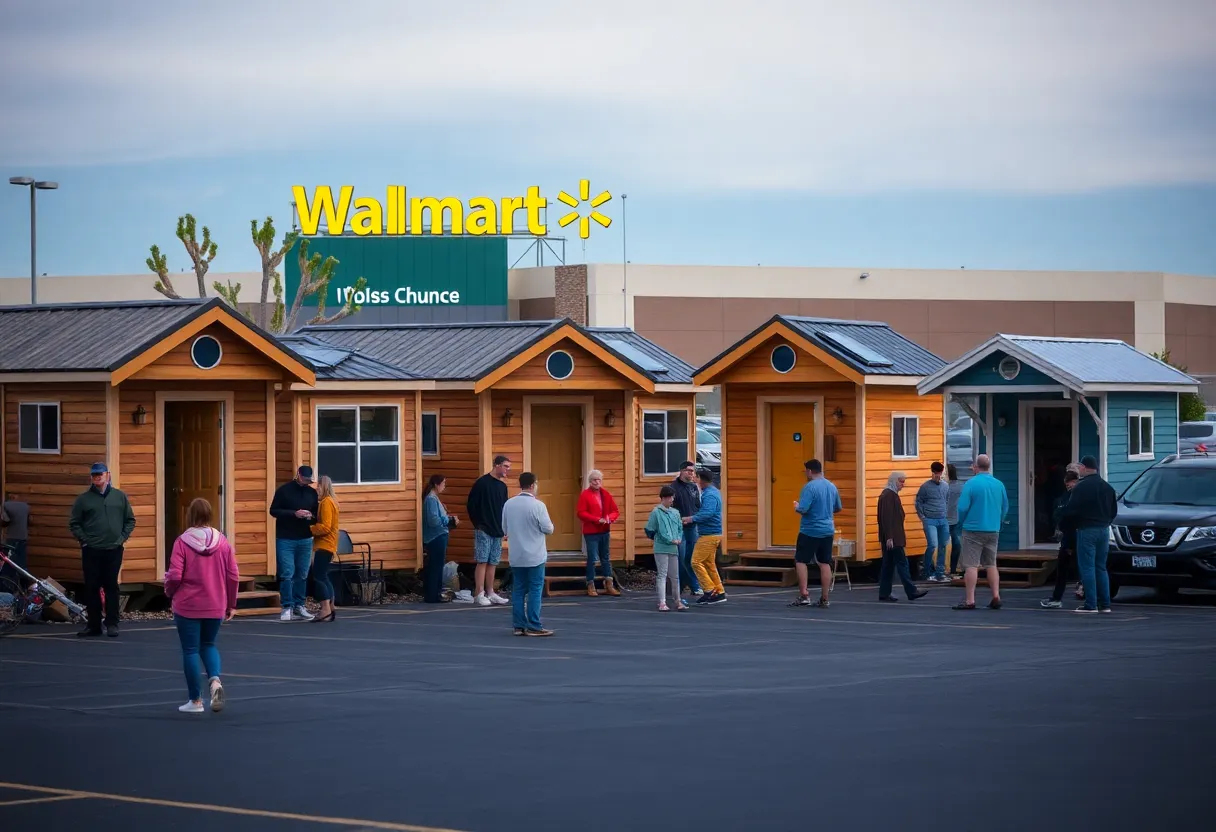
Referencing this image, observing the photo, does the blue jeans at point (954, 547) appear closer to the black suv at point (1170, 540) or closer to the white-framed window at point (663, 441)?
the black suv at point (1170, 540)

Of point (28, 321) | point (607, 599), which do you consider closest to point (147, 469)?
point (28, 321)

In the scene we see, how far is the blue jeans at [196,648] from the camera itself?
12.9m

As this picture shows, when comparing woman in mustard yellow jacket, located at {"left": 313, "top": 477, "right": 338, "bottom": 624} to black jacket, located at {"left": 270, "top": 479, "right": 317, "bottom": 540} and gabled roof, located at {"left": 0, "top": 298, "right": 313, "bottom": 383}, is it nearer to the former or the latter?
black jacket, located at {"left": 270, "top": 479, "right": 317, "bottom": 540}

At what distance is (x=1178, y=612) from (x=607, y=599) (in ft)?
24.5

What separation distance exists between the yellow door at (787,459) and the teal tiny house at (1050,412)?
1.82 metres

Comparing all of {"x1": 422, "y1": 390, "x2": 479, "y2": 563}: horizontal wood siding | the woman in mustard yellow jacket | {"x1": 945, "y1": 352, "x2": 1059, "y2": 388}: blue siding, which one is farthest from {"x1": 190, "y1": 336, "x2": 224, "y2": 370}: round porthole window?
{"x1": 945, "y1": 352, "x2": 1059, "y2": 388}: blue siding

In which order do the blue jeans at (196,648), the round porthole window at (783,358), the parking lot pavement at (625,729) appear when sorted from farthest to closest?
the round porthole window at (783,358) < the blue jeans at (196,648) < the parking lot pavement at (625,729)

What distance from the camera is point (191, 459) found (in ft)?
74.4

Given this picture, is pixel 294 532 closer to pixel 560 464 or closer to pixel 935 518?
pixel 560 464

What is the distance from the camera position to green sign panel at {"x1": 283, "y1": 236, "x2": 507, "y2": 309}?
228 ft

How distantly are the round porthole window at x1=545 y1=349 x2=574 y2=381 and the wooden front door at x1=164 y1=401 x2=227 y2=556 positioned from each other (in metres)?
5.08

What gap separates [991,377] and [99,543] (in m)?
13.3

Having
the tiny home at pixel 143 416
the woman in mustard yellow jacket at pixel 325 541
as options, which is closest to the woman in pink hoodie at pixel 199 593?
the woman in mustard yellow jacket at pixel 325 541

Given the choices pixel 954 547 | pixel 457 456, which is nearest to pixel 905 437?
pixel 954 547
